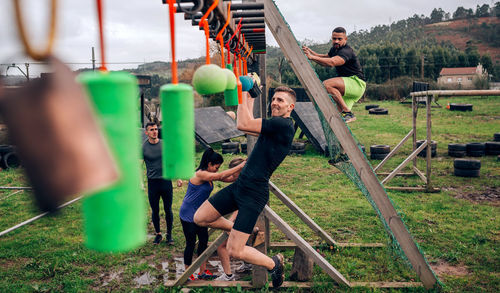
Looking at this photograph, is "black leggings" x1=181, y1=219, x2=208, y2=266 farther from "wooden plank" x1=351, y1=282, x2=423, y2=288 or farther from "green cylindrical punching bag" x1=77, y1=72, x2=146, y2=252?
"green cylindrical punching bag" x1=77, y1=72, x2=146, y2=252

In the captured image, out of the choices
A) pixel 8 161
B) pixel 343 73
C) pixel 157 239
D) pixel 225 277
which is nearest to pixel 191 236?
pixel 225 277

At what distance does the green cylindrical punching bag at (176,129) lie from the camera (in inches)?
37.7

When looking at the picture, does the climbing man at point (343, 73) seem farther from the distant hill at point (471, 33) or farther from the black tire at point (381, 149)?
the distant hill at point (471, 33)

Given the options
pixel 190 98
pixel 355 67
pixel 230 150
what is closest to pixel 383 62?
pixel 230 150

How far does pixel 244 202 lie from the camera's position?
12.6 ft

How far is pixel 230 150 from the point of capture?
42.7 feet

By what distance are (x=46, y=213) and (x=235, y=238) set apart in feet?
10.8

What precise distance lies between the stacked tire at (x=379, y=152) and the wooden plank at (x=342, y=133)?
786 centimetres

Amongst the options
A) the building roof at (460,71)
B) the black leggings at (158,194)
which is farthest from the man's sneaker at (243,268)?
the building roof at (460,71)

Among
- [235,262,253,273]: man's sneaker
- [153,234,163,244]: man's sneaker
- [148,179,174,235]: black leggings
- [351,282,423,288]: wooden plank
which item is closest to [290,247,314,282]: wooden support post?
[351,282,423,288]: wooden plank

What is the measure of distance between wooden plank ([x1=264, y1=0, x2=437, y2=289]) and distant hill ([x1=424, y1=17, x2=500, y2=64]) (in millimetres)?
99127

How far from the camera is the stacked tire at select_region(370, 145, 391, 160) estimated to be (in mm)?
11773

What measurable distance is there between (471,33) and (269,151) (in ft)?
402

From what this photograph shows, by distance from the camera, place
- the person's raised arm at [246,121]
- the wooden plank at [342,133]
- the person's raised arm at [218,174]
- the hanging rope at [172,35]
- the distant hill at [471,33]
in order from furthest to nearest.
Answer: the distant hill at [471,33]
the person's raised arm at [218,174]
the wooden plank at [342,133]
the person's raised arm at [246,121]
the hanging rope at [172,35]
